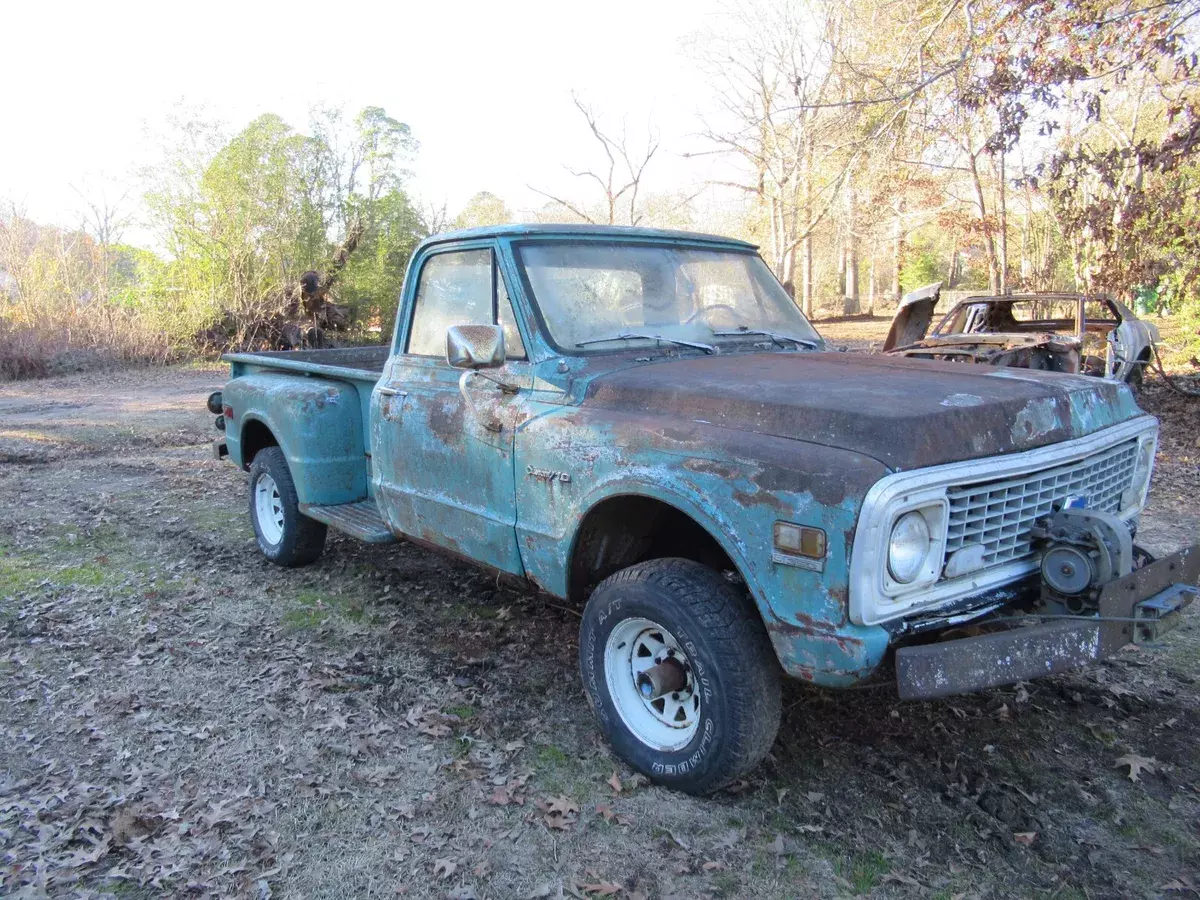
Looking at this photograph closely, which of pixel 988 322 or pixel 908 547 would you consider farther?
pixel 988 322

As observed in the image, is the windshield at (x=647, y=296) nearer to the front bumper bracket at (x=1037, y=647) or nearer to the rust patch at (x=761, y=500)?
the rust patch at (x=761, y=500)

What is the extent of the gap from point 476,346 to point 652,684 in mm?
A: 1511

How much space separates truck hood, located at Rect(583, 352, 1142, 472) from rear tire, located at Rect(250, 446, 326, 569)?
279cm

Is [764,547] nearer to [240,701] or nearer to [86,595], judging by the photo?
[240,701]

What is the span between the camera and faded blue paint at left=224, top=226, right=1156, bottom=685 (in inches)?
103

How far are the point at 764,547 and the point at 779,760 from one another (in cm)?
119

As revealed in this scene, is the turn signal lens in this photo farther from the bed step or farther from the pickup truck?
the bed step

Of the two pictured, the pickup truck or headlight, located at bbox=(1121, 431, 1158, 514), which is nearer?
the pickup truck

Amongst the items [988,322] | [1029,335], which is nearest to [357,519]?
[1029,335]

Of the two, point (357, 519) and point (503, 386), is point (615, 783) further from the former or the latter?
point (357, 519)

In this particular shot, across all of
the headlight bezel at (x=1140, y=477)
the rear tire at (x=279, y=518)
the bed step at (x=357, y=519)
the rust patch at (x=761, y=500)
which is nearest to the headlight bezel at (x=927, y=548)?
the rust patch at (x=761, y=500)

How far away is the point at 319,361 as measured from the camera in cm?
626

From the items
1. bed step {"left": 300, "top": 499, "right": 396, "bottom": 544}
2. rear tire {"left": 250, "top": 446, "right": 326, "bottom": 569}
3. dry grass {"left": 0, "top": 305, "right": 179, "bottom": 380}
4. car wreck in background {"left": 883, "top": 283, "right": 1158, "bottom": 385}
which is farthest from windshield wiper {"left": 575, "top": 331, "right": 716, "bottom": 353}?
dry grass {"left": 0, "top": 305, "right": 179, "bottom": 380}

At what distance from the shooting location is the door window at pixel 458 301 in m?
3.95
